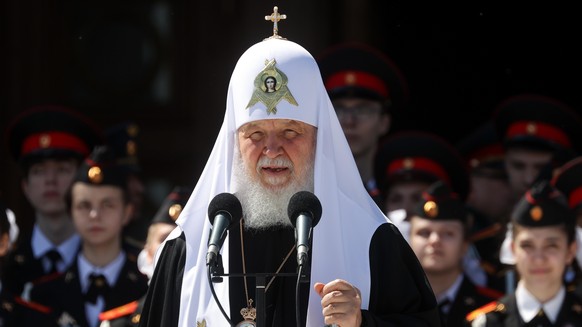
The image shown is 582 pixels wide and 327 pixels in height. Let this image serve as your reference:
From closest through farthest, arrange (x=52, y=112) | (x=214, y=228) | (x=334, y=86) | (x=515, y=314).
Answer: (x=214, y=228)
(x=515, y=314)
(x=334, y=86)
(x=52, y=112)

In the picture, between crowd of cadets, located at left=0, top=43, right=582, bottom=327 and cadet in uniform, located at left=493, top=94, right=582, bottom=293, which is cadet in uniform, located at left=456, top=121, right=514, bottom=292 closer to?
crowd of cadets, located at left=0, top=43, right=582, bottom=327

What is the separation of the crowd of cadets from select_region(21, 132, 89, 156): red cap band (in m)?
0.01

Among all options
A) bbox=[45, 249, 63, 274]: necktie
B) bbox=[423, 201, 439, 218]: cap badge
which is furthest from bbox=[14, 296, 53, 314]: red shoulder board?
bbox=[423, 201, 439, 218]: cap badge

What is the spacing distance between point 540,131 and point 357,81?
1.27m

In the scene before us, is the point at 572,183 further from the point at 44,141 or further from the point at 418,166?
the point at 44,141

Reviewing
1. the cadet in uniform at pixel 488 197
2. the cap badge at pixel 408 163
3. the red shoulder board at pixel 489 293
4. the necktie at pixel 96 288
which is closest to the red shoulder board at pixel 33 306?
the necktie at pixel 96 288

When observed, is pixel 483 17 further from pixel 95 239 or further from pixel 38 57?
pixel 95 239

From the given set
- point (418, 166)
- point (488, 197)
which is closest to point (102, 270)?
point (418, 166)

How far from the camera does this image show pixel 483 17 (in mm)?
12891

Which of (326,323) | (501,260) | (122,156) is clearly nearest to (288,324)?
(326,323)

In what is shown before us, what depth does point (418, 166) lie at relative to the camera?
9906mm

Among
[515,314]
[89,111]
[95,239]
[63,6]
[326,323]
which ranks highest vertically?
[63,6]

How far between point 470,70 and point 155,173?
2.91m

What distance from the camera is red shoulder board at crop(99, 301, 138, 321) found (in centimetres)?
888
